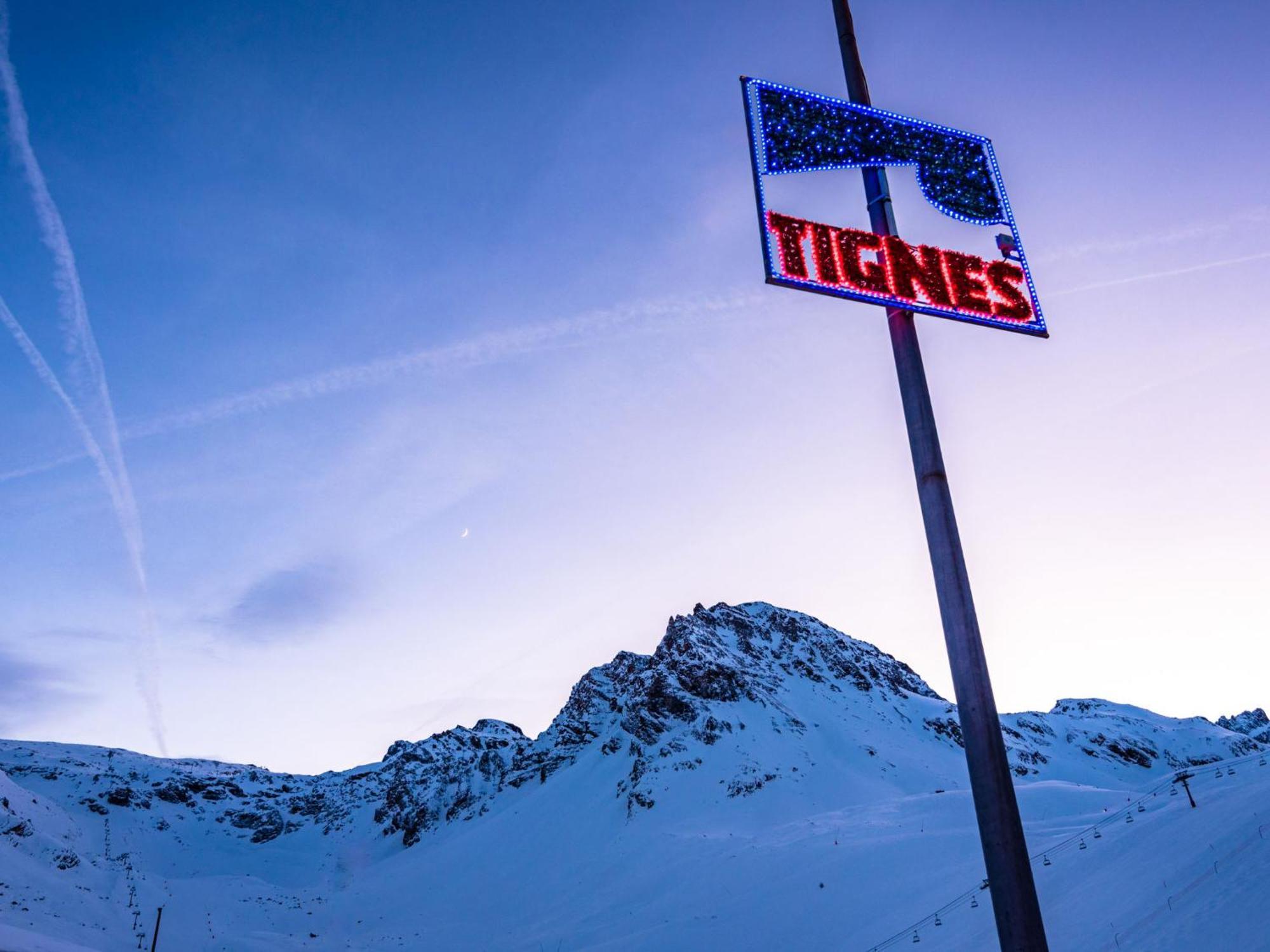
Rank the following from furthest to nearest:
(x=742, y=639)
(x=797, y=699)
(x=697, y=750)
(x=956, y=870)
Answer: (x=742, y=639) < (x=797, y=699) < (x=697, y=750) < (x=956, y=870)

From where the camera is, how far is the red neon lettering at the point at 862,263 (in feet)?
25.0

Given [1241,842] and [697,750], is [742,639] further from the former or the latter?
[1241,842]

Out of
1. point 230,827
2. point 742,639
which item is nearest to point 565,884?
point 742,639

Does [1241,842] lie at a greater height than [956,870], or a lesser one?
greater

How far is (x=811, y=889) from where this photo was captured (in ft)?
127

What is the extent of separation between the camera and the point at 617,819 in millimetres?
73438

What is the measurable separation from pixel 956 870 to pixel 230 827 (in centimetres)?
11819

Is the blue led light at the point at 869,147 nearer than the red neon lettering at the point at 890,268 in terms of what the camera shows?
No

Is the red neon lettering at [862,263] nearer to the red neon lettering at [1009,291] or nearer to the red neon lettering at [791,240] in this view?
the red neon lettering at [791,240]

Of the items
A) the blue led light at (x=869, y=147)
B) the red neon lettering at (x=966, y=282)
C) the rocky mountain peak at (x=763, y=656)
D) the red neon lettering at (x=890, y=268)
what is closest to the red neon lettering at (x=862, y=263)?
the red neon lettering at (x=890, y=268)

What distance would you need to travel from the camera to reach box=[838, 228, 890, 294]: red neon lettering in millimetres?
7613

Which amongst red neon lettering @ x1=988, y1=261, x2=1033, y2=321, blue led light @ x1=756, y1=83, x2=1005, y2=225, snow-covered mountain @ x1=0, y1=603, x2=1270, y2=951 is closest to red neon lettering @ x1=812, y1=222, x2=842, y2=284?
blue led light @ x1=756, y1=83, x2=1005, y2=225

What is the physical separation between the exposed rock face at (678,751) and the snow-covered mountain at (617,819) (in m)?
0.45

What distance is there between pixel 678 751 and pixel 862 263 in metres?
82.5
